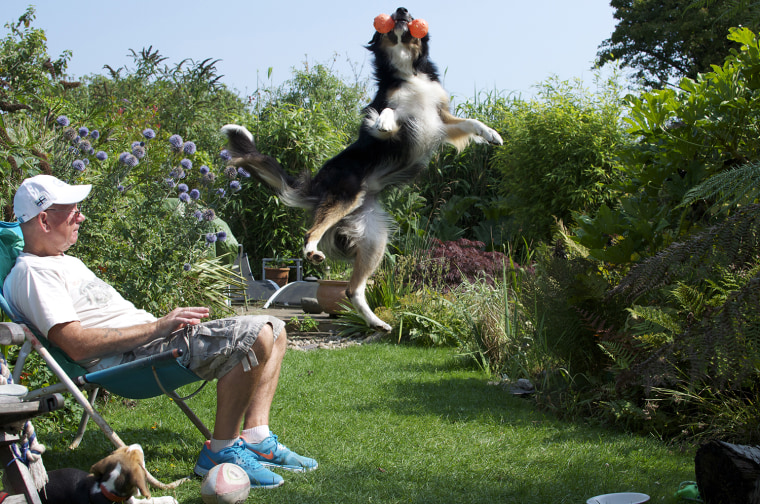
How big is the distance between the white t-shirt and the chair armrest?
14cm

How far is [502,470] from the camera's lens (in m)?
2.44

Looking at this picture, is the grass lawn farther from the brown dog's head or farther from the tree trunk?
the brown dog's head

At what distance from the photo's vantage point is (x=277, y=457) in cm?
241

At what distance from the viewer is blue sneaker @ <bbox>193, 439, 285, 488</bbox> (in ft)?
7.32

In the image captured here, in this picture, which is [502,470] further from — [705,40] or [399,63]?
[705,40]

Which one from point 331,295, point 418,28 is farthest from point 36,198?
point 331,295

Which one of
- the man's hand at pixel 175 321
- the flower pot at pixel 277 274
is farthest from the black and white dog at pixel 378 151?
the flower pot at pixel 277 274

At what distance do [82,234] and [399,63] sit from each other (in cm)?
202

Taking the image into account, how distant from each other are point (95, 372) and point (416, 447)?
1381 millimetres

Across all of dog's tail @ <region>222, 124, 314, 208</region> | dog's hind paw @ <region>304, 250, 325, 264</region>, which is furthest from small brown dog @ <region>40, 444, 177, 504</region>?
dog's tail @ <region>222, 124, 314, 208</region>

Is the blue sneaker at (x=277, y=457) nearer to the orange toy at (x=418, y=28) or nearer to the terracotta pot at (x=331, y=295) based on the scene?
the orange toy at (x=418, y=28)

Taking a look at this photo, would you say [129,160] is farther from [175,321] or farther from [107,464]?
[107,464]

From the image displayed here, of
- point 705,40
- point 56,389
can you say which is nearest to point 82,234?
point 56,389

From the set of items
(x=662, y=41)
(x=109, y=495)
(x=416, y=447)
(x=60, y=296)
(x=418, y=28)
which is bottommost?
(x=416, y=447)
